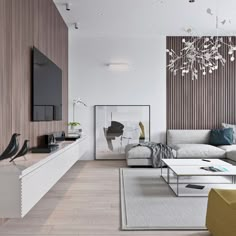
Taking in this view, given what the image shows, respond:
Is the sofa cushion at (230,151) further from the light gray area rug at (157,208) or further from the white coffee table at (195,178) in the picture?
the light gray area rug at (157,208)

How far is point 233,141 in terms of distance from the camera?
267 inches

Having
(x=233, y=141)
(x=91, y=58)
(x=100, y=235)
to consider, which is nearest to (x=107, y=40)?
(x=91, y=58)

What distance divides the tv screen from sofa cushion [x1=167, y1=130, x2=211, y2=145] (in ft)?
9.38

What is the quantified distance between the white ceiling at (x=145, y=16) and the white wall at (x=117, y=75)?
0.25 metres

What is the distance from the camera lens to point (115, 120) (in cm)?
722

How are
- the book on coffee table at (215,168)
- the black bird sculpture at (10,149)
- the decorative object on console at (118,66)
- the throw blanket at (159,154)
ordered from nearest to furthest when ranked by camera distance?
the black bird sculpture at (10,149) < the book on coffee table at (215,168) < the throw blanket at (159,154) < the decorative object on console at (118,66)

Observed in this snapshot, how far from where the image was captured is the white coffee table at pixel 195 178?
12.9 ft

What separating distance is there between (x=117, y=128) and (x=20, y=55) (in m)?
4.01

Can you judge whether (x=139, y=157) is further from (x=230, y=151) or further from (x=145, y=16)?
(x=145, y=16)

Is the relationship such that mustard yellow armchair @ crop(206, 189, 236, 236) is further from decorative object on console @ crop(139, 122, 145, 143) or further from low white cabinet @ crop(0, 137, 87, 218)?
decorative object on console @ crop(139, 122, 145, 143)

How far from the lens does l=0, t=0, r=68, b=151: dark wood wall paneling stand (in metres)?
2.99

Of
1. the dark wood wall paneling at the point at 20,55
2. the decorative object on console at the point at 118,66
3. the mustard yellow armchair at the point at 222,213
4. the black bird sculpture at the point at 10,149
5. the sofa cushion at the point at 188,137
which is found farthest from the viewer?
the decorative object on console at the point at 118,66

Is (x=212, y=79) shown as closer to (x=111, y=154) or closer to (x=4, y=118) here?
(x=111, y=154)

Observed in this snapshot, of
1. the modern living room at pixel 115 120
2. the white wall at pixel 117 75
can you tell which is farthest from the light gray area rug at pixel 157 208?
the white wall at pixel 117 75
